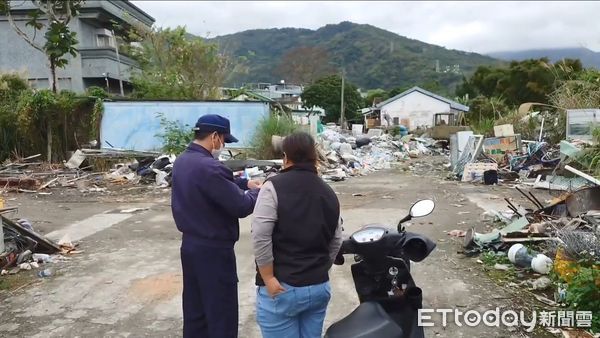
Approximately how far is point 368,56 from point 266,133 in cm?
6651

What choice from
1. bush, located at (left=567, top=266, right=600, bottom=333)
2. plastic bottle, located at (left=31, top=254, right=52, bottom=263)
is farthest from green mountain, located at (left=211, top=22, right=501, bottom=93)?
bush, located at (left=567, top=266, right=600, bottom=333)

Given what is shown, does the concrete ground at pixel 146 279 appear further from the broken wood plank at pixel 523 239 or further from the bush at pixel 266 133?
the bush at pixel 266 133

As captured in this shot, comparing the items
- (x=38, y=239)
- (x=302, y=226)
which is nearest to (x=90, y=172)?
(x=38, y=239)

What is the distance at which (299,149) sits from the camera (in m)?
2.47

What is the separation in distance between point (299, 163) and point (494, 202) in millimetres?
8240

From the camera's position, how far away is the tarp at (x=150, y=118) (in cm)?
1636

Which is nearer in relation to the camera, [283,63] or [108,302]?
[108,302]

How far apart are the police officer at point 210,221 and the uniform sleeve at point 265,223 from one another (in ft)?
1.54

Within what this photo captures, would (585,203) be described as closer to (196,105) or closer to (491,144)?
(491,144)

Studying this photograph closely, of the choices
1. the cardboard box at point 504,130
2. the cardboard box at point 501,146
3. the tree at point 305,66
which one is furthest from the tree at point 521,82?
the tree at point 305,66

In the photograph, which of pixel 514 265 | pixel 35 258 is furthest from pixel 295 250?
pixel 35 258

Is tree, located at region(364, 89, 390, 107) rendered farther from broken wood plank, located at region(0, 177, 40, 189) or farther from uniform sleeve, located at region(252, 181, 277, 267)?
uniform sleeve, located at region(252, 181, 277, 267)

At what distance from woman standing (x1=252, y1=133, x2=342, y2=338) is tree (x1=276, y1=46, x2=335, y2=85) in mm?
63366

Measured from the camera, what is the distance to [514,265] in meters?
5.47
